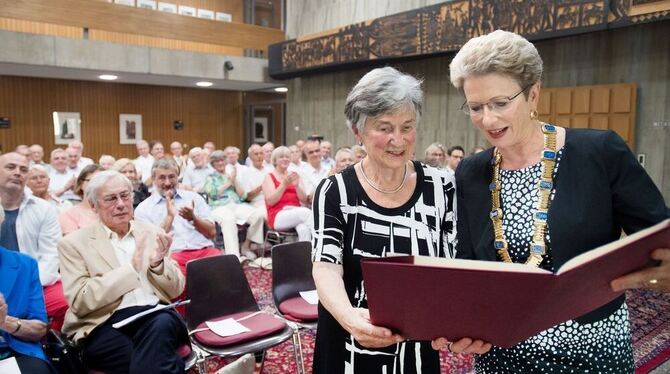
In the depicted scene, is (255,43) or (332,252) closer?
(332,252)

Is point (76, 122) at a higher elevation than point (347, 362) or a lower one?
higher

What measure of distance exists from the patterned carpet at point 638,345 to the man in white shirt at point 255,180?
2.48 meters

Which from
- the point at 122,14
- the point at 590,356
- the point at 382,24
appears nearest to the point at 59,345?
the point at 590,356

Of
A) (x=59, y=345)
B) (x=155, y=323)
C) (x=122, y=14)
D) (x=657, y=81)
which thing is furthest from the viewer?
(x=122, y=14)

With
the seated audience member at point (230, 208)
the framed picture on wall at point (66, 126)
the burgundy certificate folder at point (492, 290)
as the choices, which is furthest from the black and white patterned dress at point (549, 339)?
the framed picture on wall at point (66, 126)

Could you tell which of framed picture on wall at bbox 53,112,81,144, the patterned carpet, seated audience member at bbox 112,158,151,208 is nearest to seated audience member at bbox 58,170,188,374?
the patterned carpet

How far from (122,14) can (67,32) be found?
2.05 meters

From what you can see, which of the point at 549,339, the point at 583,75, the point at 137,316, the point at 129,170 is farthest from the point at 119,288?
the point at 583,75

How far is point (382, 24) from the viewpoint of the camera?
417 inches

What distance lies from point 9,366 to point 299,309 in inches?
65.1

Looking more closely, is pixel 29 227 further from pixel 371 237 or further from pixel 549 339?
pixel 549 339

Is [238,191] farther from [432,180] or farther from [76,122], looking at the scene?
[76,122]

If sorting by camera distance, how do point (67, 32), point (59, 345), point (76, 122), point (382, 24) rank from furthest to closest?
1. point (76, 122)
2. point (67, 32)
3. point (382, 24)
4. point (59, 345)

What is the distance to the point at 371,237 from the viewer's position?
1613 mm
